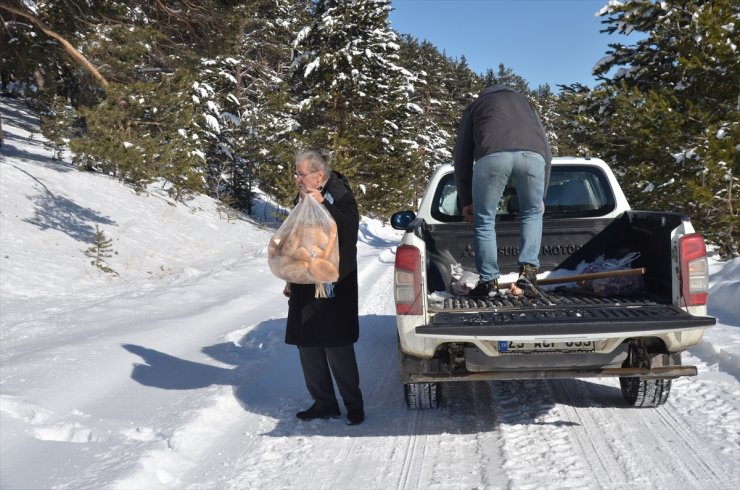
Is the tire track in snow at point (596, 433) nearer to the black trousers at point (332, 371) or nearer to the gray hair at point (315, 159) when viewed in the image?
the black trousers at point (332, 371)

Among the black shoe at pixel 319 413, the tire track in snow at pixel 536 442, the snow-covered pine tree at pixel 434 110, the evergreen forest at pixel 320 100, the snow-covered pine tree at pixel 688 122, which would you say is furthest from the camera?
the snow-covered pine tree at pixel 434 110

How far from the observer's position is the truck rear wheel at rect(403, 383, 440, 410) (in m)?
4.12

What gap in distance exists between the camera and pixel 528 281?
409 centimetres

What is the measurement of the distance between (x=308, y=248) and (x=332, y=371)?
3.06ft

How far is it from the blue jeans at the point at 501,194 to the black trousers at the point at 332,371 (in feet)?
3.62

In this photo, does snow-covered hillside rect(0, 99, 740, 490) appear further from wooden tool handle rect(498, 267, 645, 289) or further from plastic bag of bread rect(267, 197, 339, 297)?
plastic bag of bread rect(267, 197, 339, 297)

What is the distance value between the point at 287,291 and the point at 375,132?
61.5 feet

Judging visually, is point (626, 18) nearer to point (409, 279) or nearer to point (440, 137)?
point (409, 279)

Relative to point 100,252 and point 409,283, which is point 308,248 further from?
point 100,252

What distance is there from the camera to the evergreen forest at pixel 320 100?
10008 millimetres

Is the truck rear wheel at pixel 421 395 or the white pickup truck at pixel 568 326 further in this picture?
the truck rear wheel at pixel 421 395

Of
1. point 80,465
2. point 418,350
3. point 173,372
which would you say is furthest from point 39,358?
point 418,350

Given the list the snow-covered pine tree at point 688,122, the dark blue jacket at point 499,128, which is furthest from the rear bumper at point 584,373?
the snow-covered pine tree at point 688,122

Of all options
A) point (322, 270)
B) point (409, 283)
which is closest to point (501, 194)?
point (409, 283)
